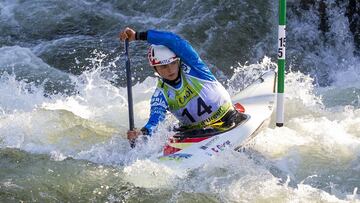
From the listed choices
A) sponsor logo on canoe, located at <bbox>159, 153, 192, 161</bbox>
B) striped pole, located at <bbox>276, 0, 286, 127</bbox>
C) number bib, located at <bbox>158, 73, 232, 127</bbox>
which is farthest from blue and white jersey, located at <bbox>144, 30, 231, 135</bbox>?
striped pole, located at <bbox>276, 0, 286, 127</bbox>

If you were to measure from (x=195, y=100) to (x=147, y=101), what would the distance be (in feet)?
8.10

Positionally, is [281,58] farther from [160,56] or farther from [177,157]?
[177,157]

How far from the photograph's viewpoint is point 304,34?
33.5ft

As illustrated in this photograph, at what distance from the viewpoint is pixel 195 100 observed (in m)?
5.70

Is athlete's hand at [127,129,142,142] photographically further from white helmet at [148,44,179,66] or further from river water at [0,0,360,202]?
white helmet at [148,44,179,66]

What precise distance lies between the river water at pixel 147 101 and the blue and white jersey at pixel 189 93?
1.01 ft

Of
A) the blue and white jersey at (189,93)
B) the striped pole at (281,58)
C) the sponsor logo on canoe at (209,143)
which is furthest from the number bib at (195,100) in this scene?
the striped pole at (281,58)

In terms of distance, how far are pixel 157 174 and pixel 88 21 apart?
688 centimetres

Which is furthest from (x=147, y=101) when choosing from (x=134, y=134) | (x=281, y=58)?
(x=134, y=134)

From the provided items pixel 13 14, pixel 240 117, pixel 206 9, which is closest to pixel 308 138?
pixel 240 117

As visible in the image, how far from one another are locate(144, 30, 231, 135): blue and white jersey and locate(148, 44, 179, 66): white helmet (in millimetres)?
83

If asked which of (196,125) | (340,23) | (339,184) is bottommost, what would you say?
(339,184)

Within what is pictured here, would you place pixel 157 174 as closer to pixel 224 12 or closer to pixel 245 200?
pixel 245 200

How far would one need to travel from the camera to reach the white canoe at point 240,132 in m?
5.23
